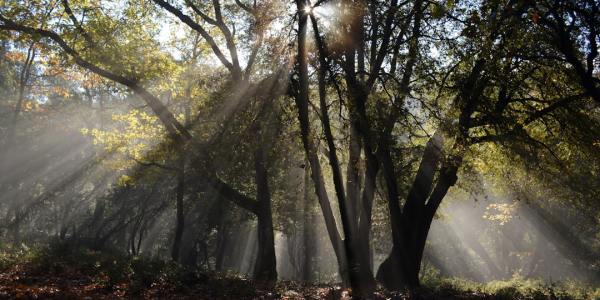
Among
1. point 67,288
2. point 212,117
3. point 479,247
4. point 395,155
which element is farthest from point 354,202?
point 479,247

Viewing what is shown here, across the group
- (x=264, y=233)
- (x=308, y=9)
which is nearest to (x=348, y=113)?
(x=308, y=9)

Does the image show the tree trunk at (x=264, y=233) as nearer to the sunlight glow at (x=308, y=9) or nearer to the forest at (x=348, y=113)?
the forest at (x=348, y=113)

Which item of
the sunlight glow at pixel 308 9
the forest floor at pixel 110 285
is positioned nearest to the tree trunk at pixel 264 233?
the forest floor at pixel 110 285

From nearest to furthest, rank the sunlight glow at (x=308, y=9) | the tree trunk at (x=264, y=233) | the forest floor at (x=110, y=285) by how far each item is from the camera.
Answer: the forest floor at (x=110, y=285), the sunlight glow at (x=308, y=9), the tree trunk at (x=264, y=233)

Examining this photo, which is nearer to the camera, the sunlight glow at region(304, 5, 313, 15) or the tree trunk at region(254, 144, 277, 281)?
the sunlight glow at region(304, 5, 313, 15)

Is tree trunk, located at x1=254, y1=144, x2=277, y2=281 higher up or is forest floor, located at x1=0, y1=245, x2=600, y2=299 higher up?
tree trunk, located at x1=254, y1=144, x2=277, y2=281

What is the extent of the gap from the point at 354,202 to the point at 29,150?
140ft

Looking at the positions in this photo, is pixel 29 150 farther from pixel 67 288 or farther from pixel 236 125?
pixel 67 288

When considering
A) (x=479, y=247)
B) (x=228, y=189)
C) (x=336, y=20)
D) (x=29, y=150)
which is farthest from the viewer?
(x=479, y=247)

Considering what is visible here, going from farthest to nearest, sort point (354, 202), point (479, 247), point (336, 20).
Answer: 1. point (479, 247)
2. point (354, 202)
3. point (336, 20)

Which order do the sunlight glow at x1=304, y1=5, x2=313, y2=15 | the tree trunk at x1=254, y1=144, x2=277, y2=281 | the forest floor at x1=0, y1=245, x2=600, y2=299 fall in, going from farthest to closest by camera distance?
the tree trunk at x1=254, y1=144, x2=277, y2=281 → the sunlight glow at x1=304, y1=5, x2=313, y2=15 → the forest floor at x1=0, y1=245, x2=600, y2=299

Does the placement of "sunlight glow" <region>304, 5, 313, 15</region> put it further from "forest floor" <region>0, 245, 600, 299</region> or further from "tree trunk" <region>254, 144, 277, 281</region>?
"tree trunk" <region>254, 144, 277, 281</region>

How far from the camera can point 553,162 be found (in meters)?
14.5

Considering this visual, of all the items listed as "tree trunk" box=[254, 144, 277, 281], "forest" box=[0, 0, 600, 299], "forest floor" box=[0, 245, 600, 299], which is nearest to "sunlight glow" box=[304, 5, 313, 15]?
"forest" box=[0, 0, 600, 299]
